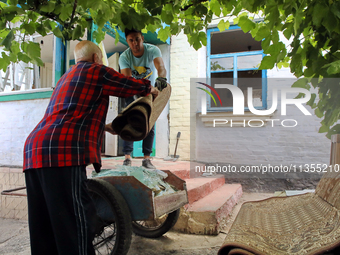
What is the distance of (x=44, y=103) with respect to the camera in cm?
407

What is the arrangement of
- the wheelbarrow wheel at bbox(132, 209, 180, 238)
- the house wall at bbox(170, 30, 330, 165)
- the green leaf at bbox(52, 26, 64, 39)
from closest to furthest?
the green leaf at bbox(52, 26, 64, 39) → the wheelbarrow wheel at bbox(132, 209, 180, 238) → the house wall at bbox(170, 30, 330, 165)

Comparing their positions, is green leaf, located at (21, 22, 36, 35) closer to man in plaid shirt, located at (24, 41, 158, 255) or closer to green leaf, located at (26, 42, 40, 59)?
green leaf, located at (26, 42, 40, 59)

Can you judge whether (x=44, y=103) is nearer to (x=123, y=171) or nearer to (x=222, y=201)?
(x=123, y=171)

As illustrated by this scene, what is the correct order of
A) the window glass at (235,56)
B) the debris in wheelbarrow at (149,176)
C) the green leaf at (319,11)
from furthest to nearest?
the window glass at (235,56) → the debris in wheelbarrow at (149,176) → the green leaf at (319,11)

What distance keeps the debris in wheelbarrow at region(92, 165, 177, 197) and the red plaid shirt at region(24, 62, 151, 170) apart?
0.58 meters

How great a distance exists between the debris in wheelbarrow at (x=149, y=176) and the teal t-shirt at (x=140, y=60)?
134 cm

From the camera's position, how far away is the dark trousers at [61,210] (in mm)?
1527

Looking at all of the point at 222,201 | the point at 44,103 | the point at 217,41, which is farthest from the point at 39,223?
the point at 217,41

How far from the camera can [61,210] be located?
153cm

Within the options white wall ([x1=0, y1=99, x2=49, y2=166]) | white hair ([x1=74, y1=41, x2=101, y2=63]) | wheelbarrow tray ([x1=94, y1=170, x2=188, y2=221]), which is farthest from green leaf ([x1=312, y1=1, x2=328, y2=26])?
white wall ([x1=0, y1=99, x2=49, y2=166])

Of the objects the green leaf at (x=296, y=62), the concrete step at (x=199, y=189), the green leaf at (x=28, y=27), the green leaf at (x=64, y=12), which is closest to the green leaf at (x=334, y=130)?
the green leaf at (x=296, y=62)

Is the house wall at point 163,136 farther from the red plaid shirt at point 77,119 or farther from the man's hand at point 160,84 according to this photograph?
the red plaid shirt at point 77,119

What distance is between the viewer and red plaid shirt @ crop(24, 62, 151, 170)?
156 centimetres

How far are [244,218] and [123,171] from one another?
113 cm
